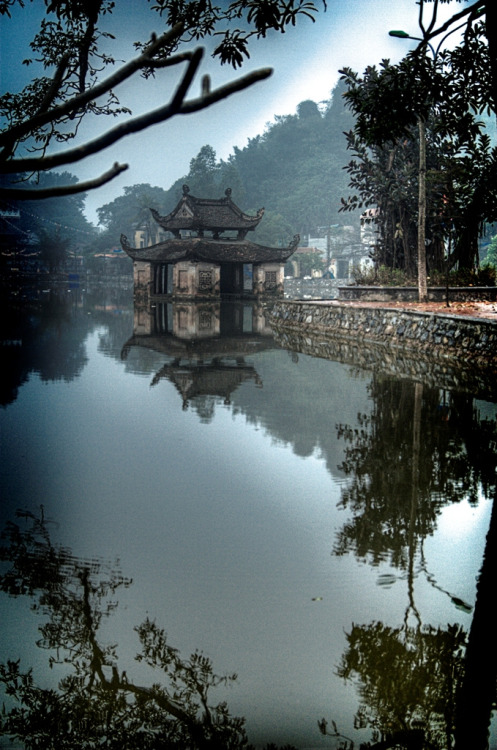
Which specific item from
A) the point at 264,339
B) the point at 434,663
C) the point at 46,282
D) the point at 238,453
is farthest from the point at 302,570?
the point at 46,282

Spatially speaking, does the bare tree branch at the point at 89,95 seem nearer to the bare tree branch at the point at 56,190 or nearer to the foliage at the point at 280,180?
the bare tree branch at the point at 56,190

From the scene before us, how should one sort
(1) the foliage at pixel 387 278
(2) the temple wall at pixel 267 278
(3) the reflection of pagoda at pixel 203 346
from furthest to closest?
(2) the temple wall at pixel 267 278 < (1) the foliage at pixel 387 278 < (3) the reflection of pagoda at pixel 203 346

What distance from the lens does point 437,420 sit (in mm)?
10336

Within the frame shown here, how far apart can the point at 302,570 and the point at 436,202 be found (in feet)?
Result: 84.2

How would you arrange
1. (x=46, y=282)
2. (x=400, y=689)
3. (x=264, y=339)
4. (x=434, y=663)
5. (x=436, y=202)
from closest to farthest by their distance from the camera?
(x=400, y=689) → (x=434, y=663) → (x=264, y=339) → (x=436, y=202) → (x=46, y=282)

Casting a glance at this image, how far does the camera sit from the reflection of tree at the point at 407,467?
232 inches

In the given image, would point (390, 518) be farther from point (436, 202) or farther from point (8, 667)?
point (436, 202)

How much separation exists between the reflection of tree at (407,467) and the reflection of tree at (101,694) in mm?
1929

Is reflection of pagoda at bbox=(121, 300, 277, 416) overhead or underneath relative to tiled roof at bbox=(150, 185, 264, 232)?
underneath

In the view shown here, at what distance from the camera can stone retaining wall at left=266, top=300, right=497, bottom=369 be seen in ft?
53.4

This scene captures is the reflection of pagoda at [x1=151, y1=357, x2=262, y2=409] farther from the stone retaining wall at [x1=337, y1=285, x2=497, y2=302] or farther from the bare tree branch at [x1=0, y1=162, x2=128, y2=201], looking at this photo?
the stone retaining wall at [x1=337, y1=285, x2=497, y2=302]

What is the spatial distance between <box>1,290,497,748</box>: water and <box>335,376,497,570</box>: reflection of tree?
0.09ft

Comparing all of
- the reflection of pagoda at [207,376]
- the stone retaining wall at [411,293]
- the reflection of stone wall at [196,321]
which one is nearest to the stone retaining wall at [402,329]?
the reflection of stone wall at [196,321]

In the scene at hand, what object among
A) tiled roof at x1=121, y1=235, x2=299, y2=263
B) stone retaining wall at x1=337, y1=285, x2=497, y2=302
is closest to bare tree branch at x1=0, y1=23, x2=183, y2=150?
stone retaining wall at x1=337, y1=285, x2=497, y2=302
